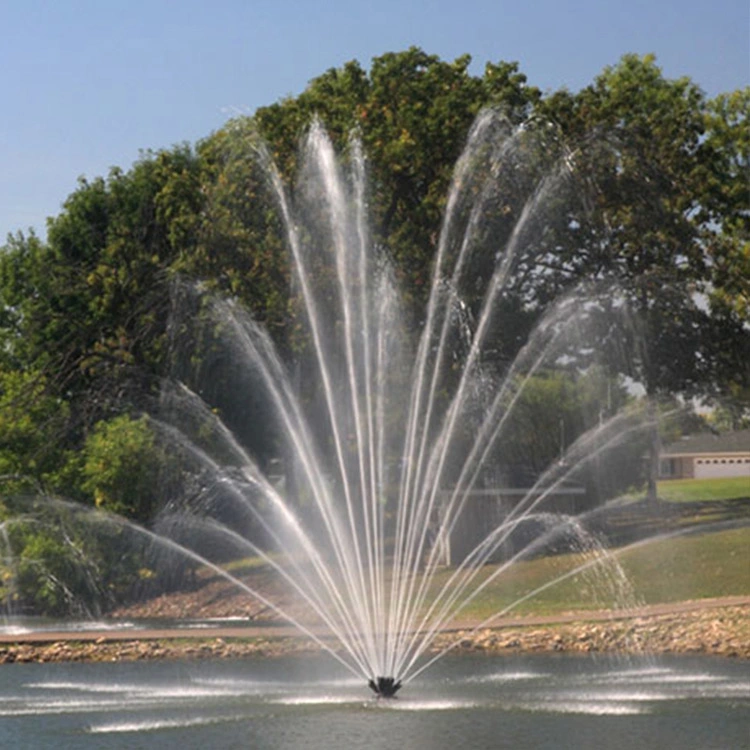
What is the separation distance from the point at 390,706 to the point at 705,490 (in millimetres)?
67134

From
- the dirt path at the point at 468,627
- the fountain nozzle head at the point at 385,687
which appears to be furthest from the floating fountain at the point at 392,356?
the fountain nozzle head at the point at 385,687

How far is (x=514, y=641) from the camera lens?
35625 millimetres

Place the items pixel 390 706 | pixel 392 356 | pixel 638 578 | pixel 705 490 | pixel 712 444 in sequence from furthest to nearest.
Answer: pixel 712 444, pixel 705 490, pixel 392 356, pixel 638 578, pixel 390 706

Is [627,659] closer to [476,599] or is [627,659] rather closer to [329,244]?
[476,599]

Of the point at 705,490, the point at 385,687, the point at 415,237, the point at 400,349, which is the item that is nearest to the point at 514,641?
the point at 385,687

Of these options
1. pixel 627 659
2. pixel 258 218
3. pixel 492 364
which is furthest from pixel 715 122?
pixel 627 659

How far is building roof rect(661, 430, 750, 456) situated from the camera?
112812 mm

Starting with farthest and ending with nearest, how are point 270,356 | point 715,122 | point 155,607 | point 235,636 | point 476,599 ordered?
point 715,122
point 270,356
point 155,607
point 476,599
point 235,636

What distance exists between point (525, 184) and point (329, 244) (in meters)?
6.69

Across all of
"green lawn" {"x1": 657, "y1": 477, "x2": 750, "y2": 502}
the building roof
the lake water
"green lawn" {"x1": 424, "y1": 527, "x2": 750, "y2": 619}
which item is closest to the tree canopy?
"green lawn" {"x1": 424, "y1": 527, "x2": 750, "y2": 619}

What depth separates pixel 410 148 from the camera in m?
52.9

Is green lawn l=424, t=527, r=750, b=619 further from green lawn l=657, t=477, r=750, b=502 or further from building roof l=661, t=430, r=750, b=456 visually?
building roof l=661, t=430, r=750, b=456

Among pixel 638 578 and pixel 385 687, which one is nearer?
pixel 385 687

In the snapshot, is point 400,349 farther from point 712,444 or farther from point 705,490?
point 712,444
